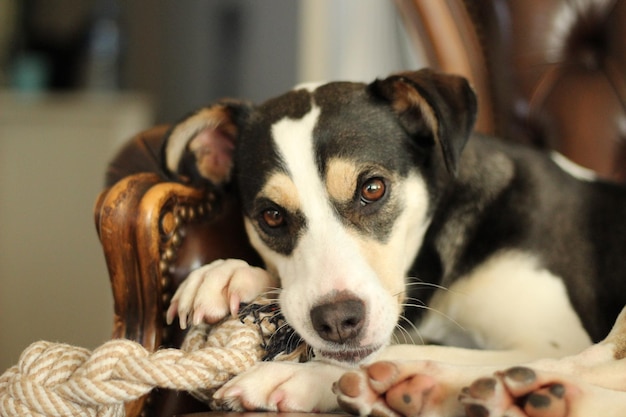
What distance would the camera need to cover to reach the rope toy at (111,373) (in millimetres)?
921

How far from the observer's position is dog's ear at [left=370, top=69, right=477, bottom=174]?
1.29 m

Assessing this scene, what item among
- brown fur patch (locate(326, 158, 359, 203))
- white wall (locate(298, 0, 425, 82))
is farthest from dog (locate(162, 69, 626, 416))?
white wall (locate(298, 0, 425, 82))

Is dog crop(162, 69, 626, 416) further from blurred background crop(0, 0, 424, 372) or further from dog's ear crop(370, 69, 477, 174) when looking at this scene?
blurred background crop(0, 0, 424, 372)

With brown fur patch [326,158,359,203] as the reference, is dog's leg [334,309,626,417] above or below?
below

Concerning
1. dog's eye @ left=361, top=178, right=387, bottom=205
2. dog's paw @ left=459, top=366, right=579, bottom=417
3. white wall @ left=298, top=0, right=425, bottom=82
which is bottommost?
dog's paw @ left=459, top=366, right=579, bottom=417

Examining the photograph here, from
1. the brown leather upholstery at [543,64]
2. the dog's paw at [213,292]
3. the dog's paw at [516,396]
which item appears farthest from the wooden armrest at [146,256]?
the brown leather upholstery at [543,64]

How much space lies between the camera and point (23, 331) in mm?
3809

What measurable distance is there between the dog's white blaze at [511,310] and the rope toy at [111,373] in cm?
50

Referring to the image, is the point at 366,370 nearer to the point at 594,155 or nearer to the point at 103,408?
the point at 103,408

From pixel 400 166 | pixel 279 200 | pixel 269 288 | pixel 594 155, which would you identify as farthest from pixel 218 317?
pixel 594 155

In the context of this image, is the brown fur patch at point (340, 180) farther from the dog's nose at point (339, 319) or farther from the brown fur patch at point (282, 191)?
the dog's nose at point (339, 319)

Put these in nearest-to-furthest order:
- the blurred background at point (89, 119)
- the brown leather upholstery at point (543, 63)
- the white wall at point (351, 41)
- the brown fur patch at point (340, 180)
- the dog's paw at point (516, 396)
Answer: the dog's paw at point (516, 396)
the brown fur patch at point (340, 180)
the brown leather upholstery at point (543, 63)
the white wall at point (351, 41)
the blurred background at point (89, 119)

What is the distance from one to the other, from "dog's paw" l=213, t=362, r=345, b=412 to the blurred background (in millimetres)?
2576

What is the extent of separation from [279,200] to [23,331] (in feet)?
9.77
